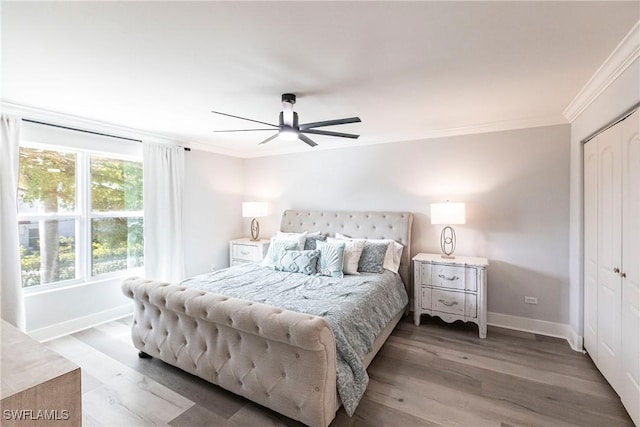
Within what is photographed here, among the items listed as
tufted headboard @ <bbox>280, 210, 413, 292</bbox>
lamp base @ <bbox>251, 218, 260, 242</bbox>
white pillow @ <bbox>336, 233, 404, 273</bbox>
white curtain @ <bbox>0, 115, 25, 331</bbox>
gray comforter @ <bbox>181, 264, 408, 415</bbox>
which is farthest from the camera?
lamp base @ <bbox>251, 218, 260, 242</bbox>

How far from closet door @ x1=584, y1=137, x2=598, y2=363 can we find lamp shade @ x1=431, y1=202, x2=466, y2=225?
1.06 meters

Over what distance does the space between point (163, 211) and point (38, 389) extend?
3.54 meters

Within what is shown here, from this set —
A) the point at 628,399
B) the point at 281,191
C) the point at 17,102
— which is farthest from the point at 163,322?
the point at 628,399

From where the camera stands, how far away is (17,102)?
2.76 metres

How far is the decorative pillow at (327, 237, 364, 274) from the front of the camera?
3.31m

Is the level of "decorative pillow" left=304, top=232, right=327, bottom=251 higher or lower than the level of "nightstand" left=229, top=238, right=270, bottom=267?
higher

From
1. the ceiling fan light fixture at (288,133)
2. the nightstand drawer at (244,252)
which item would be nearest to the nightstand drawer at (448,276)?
the ceiling fan light fixture at (288,133)

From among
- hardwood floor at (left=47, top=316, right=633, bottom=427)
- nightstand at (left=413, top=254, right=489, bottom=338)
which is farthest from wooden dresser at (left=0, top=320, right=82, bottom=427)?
nightstand at (left=413, top=254, right=489, bottom=338)

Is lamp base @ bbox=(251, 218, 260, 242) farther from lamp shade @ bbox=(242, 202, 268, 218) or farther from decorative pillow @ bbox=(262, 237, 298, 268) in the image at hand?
decorative pillow @ bbox=(262, 237, 298, 268)

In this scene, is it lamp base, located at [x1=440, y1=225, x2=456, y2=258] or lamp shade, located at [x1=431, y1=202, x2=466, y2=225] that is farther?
lamp base, located at [x1=440, y1=225, x2=456, y2=258]

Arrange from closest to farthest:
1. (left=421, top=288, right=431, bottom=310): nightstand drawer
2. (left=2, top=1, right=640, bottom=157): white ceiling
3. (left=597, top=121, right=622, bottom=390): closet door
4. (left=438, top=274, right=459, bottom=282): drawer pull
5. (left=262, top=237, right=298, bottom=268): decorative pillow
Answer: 1. (left=2, top=1, right=640, bottom=157): white ceiling
2. (left=597, top=121, right=622, bottom=390): closet door
3. (left=438, top=274, right=459, bottom=282): drawer pull
4. (left=421, top=288, right=431, bottom=310): nightstand drawer
5. (left=262, top=237, right=298, bottom=268): decorative pillow

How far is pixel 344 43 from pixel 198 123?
7.80ft

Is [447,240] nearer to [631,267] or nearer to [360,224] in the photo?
[360,224]

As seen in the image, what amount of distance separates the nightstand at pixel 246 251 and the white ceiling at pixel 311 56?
2.22 metres
